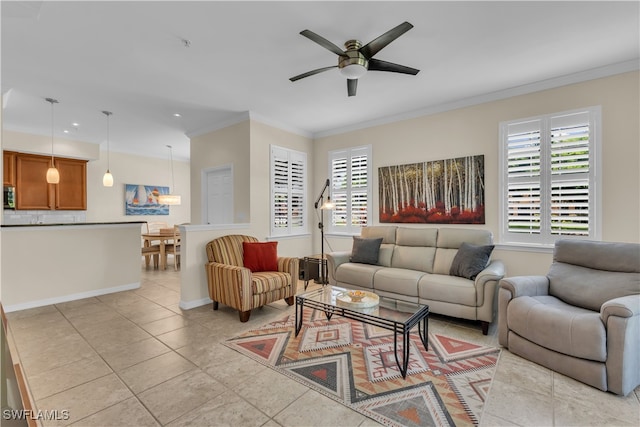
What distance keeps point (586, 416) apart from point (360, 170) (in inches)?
164

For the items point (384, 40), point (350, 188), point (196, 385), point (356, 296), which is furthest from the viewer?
point (350, 188)

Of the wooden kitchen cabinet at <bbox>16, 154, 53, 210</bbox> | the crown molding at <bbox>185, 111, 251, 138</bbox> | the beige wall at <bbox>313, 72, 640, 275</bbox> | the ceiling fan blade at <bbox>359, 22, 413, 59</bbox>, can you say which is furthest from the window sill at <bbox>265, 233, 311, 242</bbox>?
the wooden kitchen cabinet at <bbox>16, 154, 53, 210</bbox>

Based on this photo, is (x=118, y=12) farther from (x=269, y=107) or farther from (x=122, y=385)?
(x=122, y=385)

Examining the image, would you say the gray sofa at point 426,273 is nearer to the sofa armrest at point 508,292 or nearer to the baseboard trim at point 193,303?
the sofa armrest at point 508,292

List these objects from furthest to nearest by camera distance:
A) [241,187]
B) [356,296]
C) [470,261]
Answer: [241,187], [470,261], [356,296]

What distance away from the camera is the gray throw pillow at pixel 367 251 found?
4.28 m

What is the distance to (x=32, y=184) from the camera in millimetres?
5715

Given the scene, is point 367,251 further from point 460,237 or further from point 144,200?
point 144,200

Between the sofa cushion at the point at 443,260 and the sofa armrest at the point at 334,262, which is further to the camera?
the sofa armrest at the point at 334,262

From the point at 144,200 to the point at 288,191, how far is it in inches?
185

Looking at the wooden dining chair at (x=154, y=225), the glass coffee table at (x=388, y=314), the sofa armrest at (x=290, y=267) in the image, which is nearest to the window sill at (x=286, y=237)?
the sofa armrest at (x=290, y=267)

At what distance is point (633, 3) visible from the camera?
235cm

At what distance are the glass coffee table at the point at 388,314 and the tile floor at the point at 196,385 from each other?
0.62m

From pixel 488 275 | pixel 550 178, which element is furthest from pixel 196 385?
pixel 550 178
